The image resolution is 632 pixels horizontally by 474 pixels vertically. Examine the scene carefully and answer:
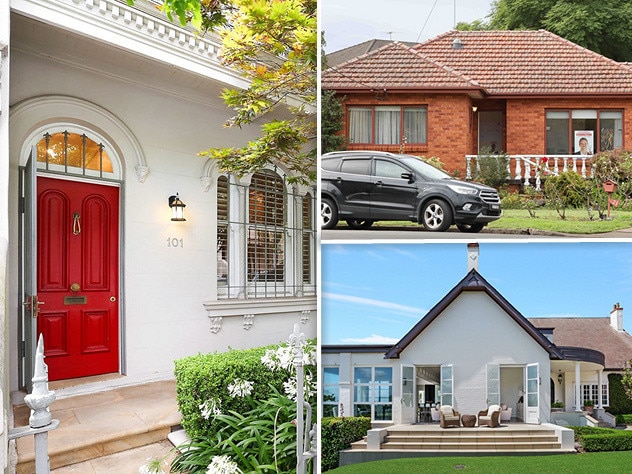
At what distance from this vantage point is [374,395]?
2020mm

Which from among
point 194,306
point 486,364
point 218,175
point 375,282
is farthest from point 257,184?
point 486,364

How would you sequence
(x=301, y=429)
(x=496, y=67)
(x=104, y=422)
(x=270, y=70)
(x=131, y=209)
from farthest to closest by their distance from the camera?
(x=270, y=70) < (x=131, y=209) < (x=104, y=422) < (x=301, y=429) < (x=496, y=67)

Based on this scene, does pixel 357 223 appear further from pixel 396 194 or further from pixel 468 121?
pixel 468 121

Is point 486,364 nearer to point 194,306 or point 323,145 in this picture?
point 323,145

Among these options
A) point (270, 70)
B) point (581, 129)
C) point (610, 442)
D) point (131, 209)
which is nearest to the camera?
point (581, 129)

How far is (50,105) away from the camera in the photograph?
2357 millimetres

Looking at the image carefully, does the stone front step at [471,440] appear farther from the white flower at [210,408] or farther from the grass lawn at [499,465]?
the white flower at [210,408]

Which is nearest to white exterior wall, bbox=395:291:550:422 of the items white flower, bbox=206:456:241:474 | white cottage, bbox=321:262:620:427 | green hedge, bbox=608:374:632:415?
white cottage, bbox=321:262:620:427

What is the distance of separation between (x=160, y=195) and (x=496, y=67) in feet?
5.01

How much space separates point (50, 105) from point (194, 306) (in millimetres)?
1082

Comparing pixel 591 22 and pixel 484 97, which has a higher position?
pixel 591 22

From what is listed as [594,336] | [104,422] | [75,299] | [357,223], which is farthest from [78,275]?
[594,336]

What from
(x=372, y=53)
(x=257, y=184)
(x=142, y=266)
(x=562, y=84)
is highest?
(x=372, y=53)

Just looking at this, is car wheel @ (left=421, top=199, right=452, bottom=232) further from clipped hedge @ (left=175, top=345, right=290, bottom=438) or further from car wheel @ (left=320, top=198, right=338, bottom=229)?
clipped hedge @ (left=175, top=345, right=290, bottom=438)
